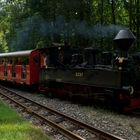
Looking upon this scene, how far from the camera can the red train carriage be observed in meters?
21.4

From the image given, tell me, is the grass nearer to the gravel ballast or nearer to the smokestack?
the gravel ballast

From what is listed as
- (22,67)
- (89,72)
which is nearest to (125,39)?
(89,72)

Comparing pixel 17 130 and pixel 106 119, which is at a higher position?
pixel 17 130

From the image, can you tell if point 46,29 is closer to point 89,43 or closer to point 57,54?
point 89,43

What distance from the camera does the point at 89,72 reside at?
14953 mm

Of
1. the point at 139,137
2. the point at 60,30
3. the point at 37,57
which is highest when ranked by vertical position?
the point at 60,30

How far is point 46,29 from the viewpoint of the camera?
2838 cm

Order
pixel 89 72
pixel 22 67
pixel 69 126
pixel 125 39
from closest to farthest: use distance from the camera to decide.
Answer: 1. pixel 69 126
2. pixel 125 39
3. pixel 89 72
4. pixel 22 67

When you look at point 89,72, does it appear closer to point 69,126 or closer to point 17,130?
point 69,126

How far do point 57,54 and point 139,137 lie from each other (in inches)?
379

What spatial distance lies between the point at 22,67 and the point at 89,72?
27.9 feet

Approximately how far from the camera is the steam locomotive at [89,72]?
1327 centimetres

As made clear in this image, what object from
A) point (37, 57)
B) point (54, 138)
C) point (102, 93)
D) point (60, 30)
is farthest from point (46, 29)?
point (54, 138)

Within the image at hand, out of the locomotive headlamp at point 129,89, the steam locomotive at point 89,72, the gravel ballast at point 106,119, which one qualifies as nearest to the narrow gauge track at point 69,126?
the gravel ballast at point 106,119
